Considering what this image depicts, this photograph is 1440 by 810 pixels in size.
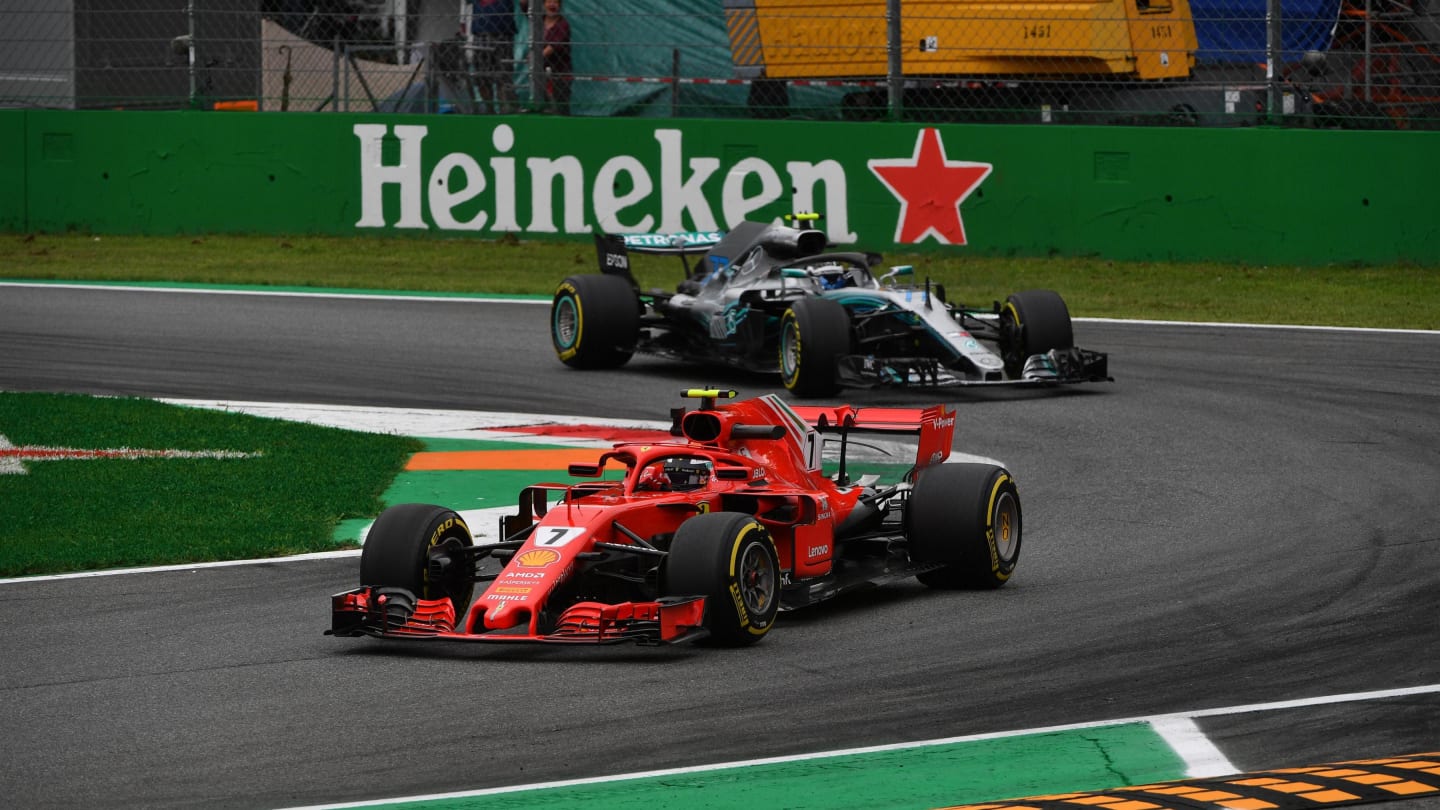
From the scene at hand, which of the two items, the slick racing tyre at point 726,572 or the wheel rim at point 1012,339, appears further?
the wheel rim at point 1012,339

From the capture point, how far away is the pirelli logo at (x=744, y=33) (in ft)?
78.2

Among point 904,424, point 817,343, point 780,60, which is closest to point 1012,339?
point 817,343

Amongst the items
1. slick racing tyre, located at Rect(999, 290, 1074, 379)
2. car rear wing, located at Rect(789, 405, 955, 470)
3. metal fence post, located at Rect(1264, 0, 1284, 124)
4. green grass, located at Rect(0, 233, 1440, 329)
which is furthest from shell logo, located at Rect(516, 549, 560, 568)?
metal fence post, located at Rect(1264, 0, 1284, 124)

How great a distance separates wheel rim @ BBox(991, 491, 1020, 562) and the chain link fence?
40.8 feet

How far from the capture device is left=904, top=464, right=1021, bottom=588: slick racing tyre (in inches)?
362

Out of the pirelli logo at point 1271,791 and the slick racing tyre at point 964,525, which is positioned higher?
the slick racing tyre at point 964,525

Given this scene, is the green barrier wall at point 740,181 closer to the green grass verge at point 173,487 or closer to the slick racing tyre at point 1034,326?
the slick racing tyre at point 1034,326

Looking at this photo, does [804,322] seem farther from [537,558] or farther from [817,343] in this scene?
[537,558]

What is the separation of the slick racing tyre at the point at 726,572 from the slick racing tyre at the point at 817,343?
679 centimetres

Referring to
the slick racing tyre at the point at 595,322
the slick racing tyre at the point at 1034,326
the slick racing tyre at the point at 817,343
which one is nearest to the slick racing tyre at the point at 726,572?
the slick racing tyre at the point at 817,343

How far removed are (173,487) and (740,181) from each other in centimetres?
1081

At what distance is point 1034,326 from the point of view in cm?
1557

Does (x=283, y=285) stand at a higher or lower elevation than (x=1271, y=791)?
higher

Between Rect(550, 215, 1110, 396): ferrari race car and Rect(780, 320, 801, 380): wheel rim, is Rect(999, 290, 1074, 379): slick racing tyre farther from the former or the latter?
Rect(780, 320, 801, 380): wheel rim
